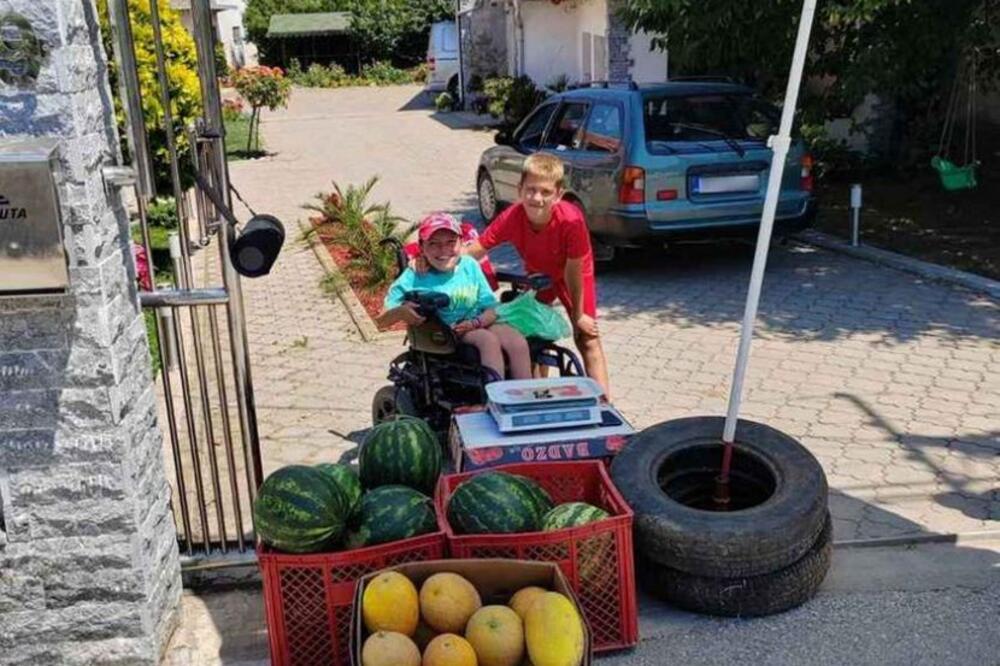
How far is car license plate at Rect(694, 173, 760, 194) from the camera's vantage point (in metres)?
8.51

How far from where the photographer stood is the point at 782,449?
3.96 metres

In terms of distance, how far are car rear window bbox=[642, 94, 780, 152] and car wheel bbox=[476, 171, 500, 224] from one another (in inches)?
123

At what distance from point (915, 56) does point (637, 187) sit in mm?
2855

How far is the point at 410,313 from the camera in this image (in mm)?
4633

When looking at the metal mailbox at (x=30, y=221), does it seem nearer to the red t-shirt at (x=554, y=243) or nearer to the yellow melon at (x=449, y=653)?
the yellow melon at (x=449, y=653)

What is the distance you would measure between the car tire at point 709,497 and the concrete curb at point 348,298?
343cm

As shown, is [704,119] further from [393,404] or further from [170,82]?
[170,82]

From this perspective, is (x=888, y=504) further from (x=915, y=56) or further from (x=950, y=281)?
(x=915, y=56)

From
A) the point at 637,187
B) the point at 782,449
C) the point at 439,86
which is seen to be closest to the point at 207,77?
the point at 782,449

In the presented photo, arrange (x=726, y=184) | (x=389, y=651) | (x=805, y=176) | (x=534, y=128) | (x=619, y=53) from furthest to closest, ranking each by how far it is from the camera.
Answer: (x=619, y=53) < (x=534, y=128) < (x=805, y=176) < (x=726, y=184) < (x=389, y=651)

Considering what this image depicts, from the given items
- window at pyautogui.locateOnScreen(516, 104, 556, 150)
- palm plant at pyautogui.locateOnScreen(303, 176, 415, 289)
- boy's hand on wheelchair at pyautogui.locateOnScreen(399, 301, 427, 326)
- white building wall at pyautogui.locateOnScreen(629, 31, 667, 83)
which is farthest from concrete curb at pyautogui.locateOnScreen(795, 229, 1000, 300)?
white building wall at pyautogui.locateOnScreen(629, 31, 667, 83)

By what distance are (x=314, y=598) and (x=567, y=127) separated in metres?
7.16

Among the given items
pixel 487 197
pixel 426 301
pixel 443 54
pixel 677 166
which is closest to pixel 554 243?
pixel 426 301

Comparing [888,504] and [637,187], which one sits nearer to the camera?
[888,504]
